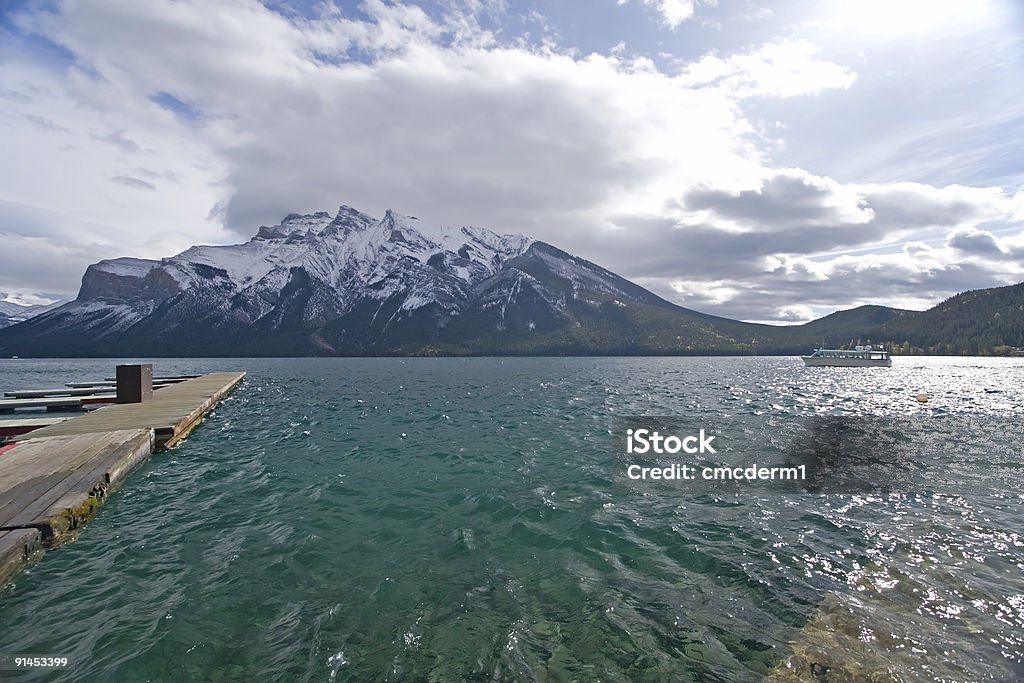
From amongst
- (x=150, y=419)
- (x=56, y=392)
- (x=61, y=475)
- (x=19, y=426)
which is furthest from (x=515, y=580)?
(x=56, y=392)

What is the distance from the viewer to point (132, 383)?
1715 inches

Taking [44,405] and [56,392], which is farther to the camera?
[56,392]

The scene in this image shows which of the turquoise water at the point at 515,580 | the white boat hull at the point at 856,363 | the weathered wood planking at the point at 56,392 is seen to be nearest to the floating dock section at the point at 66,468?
the turquoise water at the point at 515,580

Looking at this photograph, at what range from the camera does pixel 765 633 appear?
10094 mm

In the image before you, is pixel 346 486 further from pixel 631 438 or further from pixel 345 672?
pixel 631 438

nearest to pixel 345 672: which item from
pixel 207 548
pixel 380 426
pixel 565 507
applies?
pixel 207 548

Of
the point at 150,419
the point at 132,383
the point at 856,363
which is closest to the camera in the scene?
the point at 150,419

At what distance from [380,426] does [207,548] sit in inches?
966

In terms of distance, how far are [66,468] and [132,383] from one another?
28768 mm

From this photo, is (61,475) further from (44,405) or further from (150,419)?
(44,405)

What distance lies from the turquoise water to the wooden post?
2434 centimetres

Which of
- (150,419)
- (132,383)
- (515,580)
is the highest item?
(132,383)

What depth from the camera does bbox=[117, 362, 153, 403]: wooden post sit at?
142 ft

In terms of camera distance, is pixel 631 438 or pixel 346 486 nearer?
pixel 346 486
